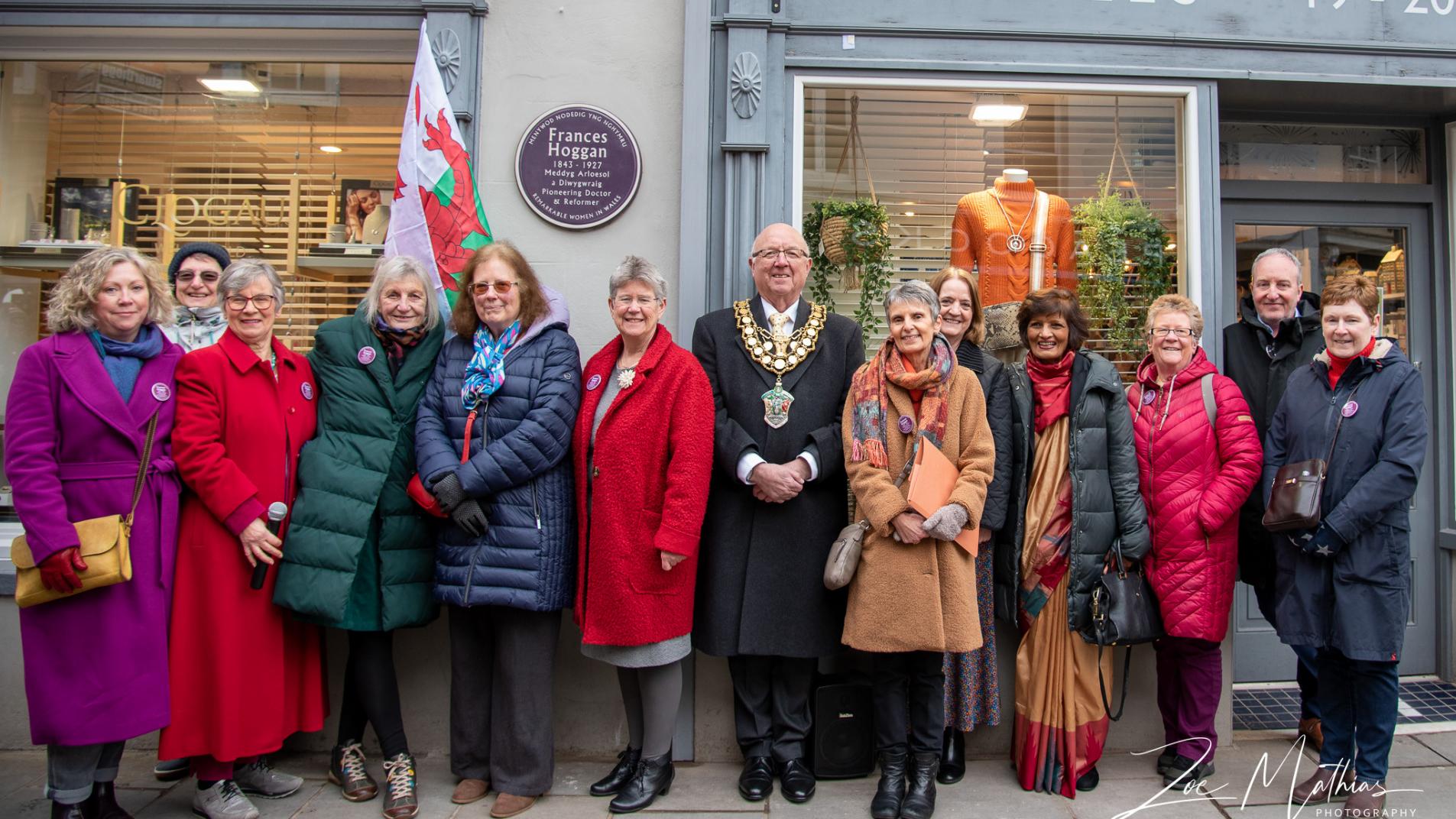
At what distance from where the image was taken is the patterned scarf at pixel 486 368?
11.8ft

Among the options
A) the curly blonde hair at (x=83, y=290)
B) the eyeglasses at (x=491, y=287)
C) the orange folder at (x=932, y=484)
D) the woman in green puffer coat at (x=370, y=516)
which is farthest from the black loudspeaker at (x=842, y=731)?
the curly blonde hair at (x=83, y=290)

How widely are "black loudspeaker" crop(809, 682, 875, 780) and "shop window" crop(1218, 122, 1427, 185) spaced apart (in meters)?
3.74

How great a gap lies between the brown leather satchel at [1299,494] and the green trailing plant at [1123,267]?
4.06ft

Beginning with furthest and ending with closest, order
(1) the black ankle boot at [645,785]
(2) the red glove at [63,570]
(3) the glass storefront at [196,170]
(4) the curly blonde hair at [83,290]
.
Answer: (3) the glass storefront at [196,170] → (1) the black ankle boot at [645,785] → (4) the curly blonde hair at [83,290] → (2) the red glove at [63,570]

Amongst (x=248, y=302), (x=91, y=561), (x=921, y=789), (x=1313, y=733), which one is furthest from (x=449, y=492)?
(x=1313, y=733)

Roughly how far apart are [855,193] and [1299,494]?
2.43 meters

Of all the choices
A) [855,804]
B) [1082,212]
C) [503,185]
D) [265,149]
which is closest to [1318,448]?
[1082,212]

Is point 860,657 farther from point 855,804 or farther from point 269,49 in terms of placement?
point 269,49

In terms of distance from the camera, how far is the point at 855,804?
3.68 meters

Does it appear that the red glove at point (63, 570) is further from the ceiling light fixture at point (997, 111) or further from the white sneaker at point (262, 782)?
the ceiling light fixture at point (997, 111)

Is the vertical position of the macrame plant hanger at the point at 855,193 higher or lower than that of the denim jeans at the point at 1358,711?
higher

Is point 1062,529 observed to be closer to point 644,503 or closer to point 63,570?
point 644,503

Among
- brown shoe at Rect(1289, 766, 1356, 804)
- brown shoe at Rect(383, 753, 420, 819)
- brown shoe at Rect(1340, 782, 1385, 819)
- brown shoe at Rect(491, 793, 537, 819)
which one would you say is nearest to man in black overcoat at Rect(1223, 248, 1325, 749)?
brown shoe at Rect(1289, 766, 1356, 804)

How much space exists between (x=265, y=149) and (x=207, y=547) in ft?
9.08
